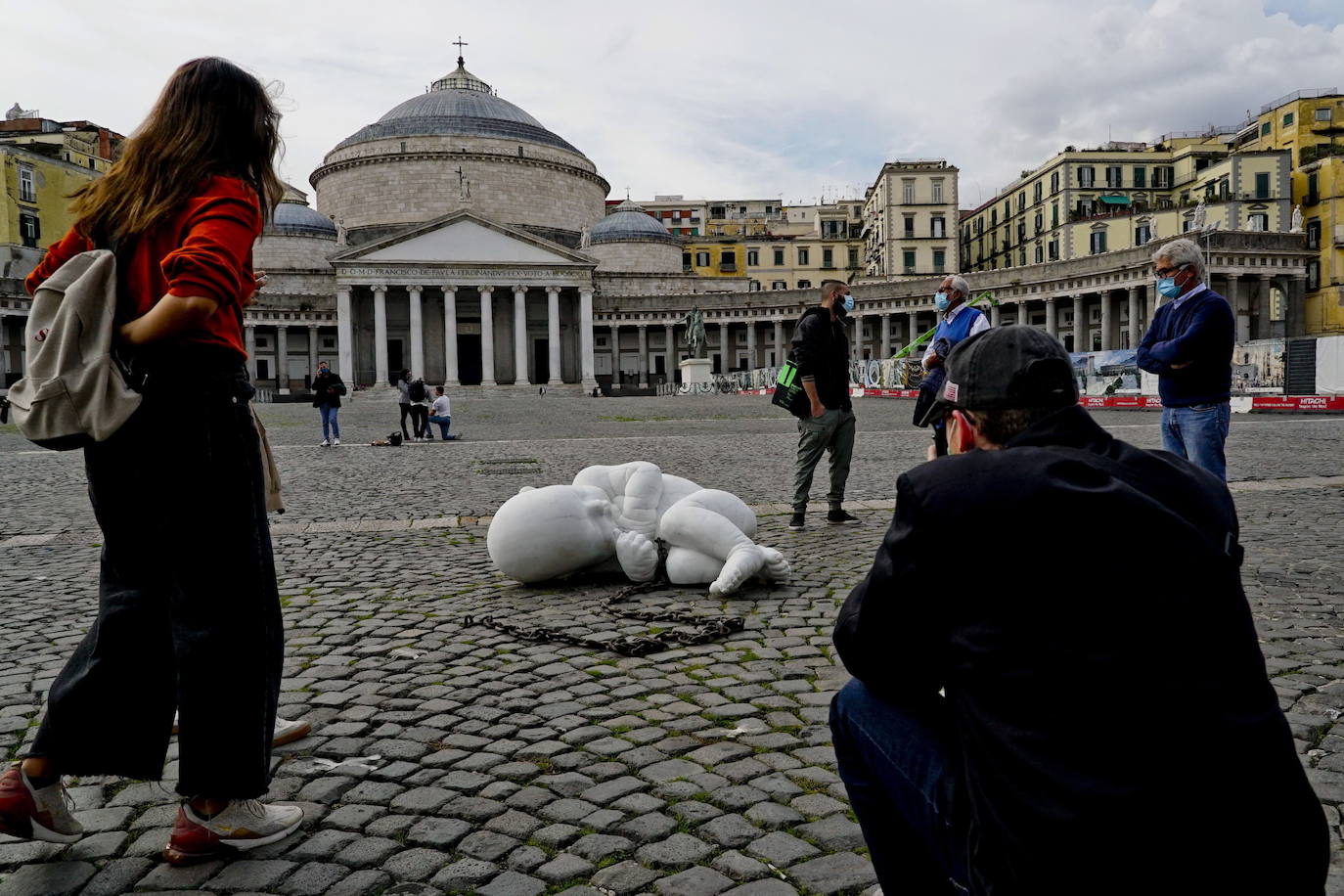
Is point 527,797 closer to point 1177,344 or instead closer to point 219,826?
point 219,826

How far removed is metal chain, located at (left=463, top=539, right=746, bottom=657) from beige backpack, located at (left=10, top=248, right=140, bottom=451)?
2.46 metres

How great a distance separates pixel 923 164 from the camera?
73.4m

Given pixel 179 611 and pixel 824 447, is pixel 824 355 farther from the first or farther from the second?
pixel 179 611

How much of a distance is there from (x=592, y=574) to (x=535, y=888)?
3.58 m

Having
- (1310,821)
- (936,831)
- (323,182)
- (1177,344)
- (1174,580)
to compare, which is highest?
(323,182)

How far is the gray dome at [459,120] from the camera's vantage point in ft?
224

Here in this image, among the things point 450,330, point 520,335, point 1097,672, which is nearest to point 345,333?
point 450,330

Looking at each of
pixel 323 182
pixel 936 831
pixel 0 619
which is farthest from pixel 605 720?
pixel 323 182

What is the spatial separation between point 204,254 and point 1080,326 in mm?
58364

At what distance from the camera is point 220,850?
2.62 meters

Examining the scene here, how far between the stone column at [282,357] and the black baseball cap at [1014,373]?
6539cm

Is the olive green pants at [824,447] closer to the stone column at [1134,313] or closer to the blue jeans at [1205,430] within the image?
the blue jeans at [1205,430]

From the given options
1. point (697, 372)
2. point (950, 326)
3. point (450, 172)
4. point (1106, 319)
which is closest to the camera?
point (950, 326)

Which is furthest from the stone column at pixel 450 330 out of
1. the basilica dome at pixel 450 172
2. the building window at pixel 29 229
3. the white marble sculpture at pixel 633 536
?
the white marble sculpture at pixel 633 536
